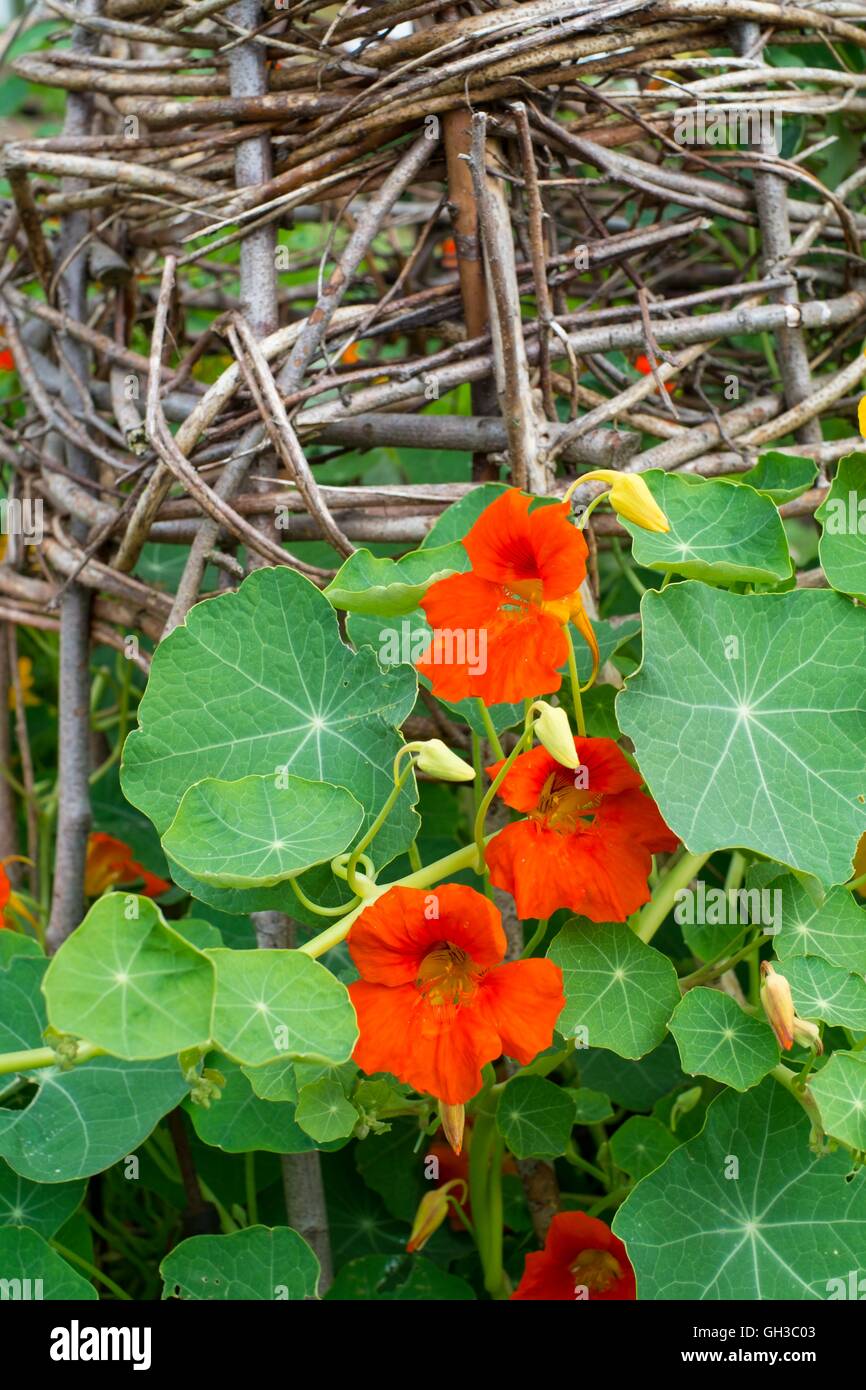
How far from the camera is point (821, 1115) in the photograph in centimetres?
69

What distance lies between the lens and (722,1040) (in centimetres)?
73

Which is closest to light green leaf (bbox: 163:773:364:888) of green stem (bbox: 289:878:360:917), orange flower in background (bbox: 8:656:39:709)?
green stem (bbox: 289:878:360:917)

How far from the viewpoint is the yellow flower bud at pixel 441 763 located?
0.74 meters

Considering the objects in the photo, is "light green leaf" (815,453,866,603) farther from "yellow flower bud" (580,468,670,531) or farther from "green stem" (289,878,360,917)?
"green stem" (289,878,360,917)

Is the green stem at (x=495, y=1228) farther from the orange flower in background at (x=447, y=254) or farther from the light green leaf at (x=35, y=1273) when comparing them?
the orange flower in background at (x=447, y=254)

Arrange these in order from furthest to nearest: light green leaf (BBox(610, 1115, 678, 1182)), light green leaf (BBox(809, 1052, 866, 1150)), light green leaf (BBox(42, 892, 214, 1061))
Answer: light green leaf (BBox(610, 1115, 678, 1182)), light green leaf (BBox(809, 1052, 866, 1150)), light green leaf (BBox(42, 892, 214, 1061))

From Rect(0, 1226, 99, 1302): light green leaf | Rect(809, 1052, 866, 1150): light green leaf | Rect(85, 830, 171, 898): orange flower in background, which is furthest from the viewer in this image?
Rect(85, 830, 171, 898): orange flower in background

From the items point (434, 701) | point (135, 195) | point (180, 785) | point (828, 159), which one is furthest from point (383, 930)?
point (828, 159)

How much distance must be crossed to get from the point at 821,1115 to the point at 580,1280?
1.01 feet

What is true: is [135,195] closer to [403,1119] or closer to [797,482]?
[797,482]

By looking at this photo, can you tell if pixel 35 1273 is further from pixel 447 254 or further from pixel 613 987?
pixel 447 254

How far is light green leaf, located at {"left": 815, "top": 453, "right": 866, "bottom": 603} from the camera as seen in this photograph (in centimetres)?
83

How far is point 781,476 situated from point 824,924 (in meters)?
0.36

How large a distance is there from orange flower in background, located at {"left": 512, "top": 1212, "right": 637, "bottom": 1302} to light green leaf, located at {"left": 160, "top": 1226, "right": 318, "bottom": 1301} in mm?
167
